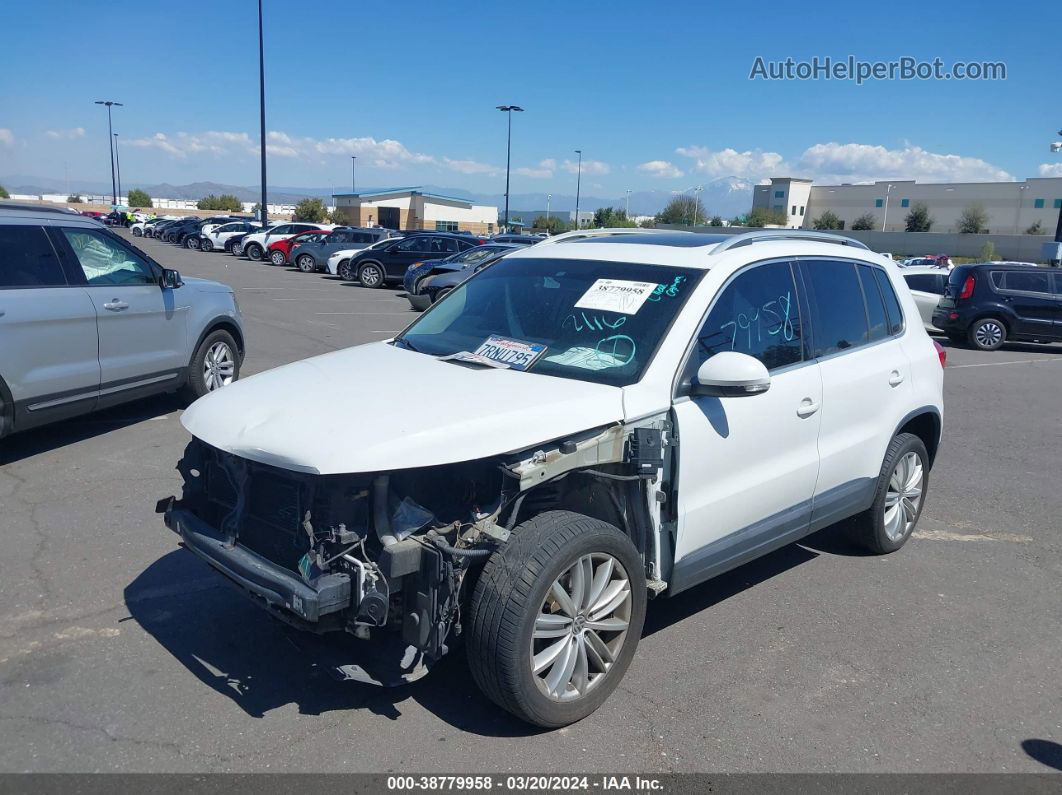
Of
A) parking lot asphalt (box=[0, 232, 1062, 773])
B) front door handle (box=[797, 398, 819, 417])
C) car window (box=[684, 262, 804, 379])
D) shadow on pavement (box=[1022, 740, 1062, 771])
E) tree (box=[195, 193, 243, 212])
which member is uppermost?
tree (box=[195, 193, 243, 212])

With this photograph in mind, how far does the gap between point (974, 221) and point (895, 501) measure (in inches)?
3280

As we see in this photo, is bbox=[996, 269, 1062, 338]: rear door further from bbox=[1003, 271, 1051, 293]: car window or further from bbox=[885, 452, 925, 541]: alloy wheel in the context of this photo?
bbox=[885, 452, 925, 541]: alloy wheel

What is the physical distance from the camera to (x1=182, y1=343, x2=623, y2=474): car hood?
3.16m

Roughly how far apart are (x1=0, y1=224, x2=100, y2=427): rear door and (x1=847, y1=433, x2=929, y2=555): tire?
19.6 ft

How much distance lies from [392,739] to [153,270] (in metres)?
5.97

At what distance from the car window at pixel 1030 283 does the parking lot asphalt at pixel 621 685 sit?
41.5 ft

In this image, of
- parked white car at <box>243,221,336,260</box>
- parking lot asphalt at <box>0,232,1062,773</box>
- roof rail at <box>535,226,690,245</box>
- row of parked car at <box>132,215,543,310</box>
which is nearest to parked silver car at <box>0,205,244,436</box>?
parking lot asphalt at <box>0,232,1062,773</box>

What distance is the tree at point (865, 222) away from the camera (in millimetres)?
86019

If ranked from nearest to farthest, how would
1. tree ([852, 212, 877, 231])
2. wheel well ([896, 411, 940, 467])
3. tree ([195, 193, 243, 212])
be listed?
1. wheel well ([896, 411, 940, 467])
2. tree ([852, 212, 877, 231])
3. tree ([195, 193, 243, 212])

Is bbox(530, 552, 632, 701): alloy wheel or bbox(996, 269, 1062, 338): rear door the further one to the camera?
bbox(996, 269, 1062, 338): rear door

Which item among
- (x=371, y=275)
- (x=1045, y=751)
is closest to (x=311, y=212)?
(x=371, y=275)

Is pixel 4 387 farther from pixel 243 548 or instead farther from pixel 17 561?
pixel 243 548

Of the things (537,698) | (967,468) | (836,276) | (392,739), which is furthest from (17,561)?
(967,468)

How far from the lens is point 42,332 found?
6.60 metres
